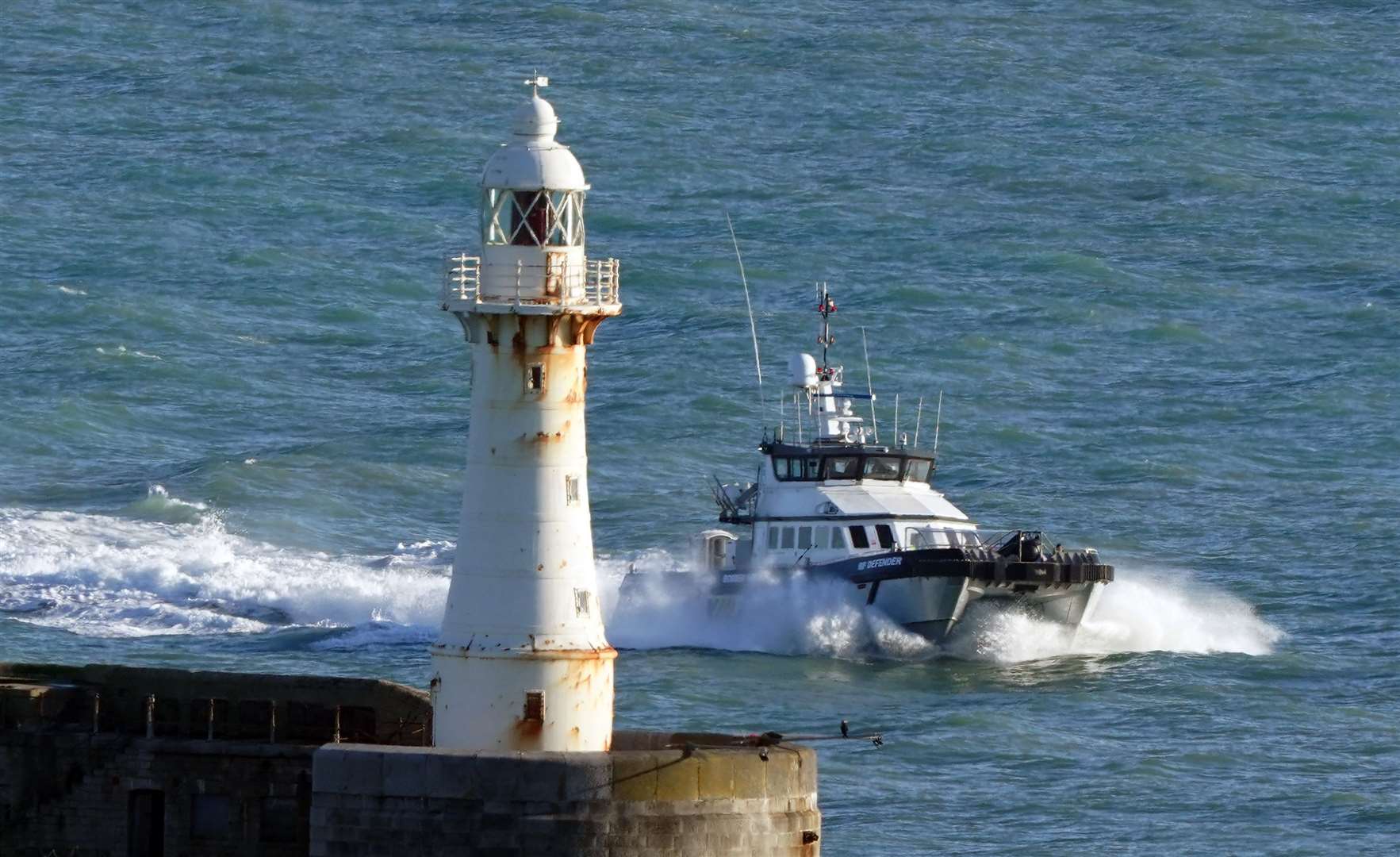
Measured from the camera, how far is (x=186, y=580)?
1964 inches

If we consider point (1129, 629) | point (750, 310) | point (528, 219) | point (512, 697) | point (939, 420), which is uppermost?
point (750, 310)

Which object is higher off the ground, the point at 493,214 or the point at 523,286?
the point at 493,214

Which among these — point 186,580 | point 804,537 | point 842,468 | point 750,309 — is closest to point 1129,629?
point 842,468

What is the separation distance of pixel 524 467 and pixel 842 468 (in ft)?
80.3

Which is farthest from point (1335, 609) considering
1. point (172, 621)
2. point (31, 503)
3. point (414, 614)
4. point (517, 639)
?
point (517, 639)

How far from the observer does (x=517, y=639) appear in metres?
23.4

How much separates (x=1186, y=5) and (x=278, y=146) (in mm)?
26725

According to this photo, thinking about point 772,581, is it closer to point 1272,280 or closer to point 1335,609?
point 1335,609

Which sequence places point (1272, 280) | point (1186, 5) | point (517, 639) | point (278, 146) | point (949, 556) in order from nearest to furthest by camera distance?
point (517, 639) < point (949, 556) < point (1272, 280) < point (278, 146) < point (1186, 5)

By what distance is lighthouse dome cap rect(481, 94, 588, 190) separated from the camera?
23.2 meters

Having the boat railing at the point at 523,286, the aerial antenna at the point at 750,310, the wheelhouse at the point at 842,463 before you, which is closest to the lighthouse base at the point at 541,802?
the boat railing at the point at 523,286

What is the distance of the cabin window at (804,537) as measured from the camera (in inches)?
1873

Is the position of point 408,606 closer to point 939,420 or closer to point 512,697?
point 939,420

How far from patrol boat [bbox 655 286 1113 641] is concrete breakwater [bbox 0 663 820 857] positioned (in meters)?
20.0
